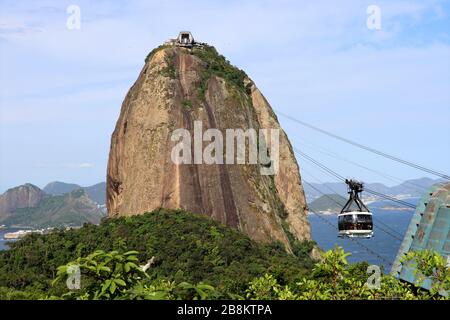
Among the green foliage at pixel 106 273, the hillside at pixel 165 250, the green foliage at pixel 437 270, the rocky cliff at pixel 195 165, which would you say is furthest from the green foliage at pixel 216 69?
the green foliage at pixel 106 273

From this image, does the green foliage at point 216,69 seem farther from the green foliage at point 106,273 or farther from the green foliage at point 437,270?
the green foliage at point 106,273

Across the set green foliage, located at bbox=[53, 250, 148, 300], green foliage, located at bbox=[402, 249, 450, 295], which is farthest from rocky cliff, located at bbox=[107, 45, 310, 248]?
green foliage, located at bbox=[53, 250, 148, 300]

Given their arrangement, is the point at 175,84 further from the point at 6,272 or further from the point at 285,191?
A: the point at 6,272

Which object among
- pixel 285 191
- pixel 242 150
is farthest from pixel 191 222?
pixel 285 191

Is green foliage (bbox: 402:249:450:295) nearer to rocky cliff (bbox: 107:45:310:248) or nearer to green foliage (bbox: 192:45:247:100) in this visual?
rocky cliff (bbox: 107:45:310:248)
